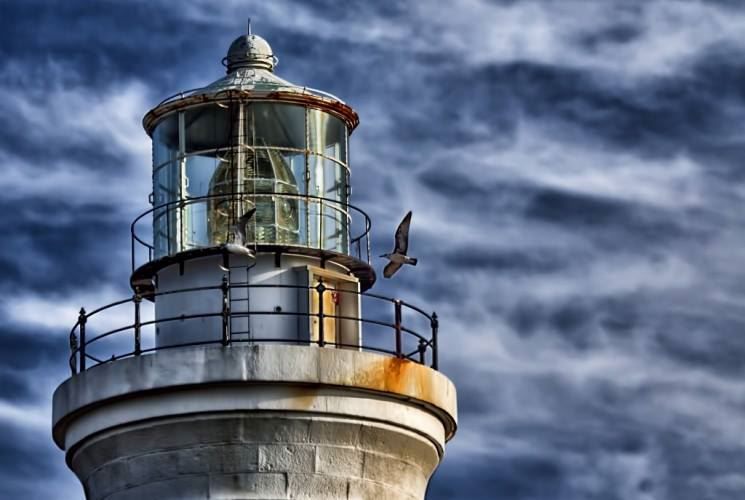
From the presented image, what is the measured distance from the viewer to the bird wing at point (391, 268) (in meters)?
26.1

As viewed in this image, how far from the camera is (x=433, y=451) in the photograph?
84.6 ft

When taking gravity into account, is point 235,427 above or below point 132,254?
below

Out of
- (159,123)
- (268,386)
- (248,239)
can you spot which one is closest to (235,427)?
→ (268,386)

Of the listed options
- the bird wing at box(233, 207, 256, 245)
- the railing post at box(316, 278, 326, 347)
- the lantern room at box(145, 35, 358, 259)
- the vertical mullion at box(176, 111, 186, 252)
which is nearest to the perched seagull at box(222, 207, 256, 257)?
the bird wing at box(233, 207, 256, 245)

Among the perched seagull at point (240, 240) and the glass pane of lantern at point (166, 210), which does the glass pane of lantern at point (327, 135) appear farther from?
the glass pane of lantern at point (166, 210)

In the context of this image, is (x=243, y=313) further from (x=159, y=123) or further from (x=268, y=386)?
(x=159, y=123)

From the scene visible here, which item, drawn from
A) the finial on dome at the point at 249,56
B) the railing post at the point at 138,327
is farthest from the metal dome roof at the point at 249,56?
the railing post at the point at 138,327

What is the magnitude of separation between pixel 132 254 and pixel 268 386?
278 cm

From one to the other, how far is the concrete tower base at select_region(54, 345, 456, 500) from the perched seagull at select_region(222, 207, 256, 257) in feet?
4.14

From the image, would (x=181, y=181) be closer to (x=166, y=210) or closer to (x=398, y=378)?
(x=166, y=210)

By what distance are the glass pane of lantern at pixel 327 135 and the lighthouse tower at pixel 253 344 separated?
0.02 metres

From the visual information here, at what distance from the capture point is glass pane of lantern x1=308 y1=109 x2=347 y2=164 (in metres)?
26.5

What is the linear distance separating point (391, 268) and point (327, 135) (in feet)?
5.76

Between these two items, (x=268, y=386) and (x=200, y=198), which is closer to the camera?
(x=268, y=386)
